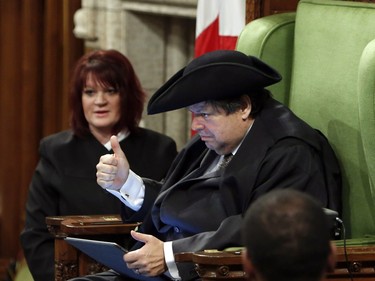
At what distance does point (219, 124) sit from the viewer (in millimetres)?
3285

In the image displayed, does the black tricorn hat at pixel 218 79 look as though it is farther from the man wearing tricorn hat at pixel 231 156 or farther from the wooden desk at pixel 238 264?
the wooden desk at pixel 238 264

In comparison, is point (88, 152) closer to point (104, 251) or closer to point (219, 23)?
point (219, 23)

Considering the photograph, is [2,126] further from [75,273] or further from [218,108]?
[218,108]

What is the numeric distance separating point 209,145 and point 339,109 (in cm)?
43

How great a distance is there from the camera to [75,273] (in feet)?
12.4

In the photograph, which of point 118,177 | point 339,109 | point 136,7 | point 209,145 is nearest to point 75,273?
point 118,177

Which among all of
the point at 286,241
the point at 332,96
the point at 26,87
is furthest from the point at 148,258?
the point at 26,87

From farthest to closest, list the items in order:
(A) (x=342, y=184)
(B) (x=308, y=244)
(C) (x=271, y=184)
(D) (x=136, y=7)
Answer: (D) (x=136, y=7), (A) (x=342, y=184), (C) (x=271, y=184), (B) (x=308, y=244)

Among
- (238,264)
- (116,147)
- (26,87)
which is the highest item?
(116,147)

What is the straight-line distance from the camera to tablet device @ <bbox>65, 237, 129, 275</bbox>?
335 centimetres

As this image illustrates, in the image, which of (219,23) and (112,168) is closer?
(112,168)

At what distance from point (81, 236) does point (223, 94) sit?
78cm

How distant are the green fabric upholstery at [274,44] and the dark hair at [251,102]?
0.35m

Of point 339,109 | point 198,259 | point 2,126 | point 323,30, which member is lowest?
point 2,126
